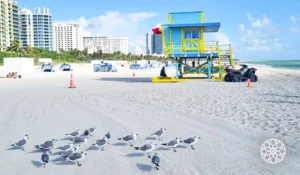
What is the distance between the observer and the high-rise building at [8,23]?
12362 cm

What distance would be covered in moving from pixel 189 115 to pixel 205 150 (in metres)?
3.96

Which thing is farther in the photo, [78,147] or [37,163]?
A: [78,147]

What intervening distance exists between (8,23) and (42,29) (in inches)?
2060

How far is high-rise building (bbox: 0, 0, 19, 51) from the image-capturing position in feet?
406

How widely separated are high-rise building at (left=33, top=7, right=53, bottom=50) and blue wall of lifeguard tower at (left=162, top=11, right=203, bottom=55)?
16952 cm

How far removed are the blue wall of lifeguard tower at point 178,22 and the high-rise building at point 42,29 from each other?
556 feet

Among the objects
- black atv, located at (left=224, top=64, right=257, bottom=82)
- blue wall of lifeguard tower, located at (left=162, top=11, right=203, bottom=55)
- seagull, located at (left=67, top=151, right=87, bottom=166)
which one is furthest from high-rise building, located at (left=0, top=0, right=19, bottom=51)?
seagull, located at (left=67, top=151, right=87, bottom=166)

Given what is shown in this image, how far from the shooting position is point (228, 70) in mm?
25359

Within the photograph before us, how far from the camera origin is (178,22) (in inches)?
1026

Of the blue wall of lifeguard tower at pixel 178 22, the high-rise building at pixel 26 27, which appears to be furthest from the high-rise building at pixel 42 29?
the blue wall of lifeguard tower at pixel 178 22

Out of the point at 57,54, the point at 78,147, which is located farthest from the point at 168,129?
the point at 57,54

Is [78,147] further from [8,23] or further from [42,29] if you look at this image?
[42,29]

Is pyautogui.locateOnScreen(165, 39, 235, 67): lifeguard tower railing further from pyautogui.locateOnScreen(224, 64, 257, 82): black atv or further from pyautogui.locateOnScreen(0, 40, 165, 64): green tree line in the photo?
pyautogui.locateOnScreen(0, 40, 165, 64): green tree line

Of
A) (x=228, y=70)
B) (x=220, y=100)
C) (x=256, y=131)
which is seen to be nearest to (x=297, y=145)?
(x=256, y=131)
